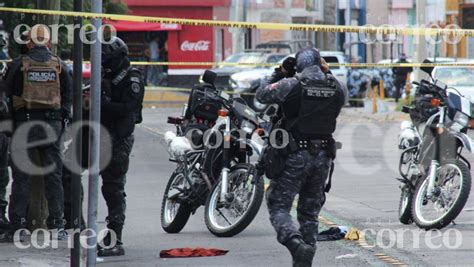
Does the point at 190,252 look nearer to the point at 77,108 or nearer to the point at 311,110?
the point at 311,110

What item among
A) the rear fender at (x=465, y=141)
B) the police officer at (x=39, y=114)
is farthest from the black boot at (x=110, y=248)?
the rear fender at (x=465, y=141)

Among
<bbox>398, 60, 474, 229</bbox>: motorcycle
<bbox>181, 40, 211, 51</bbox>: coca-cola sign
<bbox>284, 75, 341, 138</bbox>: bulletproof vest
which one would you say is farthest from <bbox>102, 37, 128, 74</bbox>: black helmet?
<bbox>181, 40, 211, 51</bbox>: coca-cola sign

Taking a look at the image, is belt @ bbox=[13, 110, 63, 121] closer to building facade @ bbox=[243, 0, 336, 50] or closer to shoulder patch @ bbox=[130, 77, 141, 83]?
shoulder patch @ bbox=[130, 77, 141, 83]

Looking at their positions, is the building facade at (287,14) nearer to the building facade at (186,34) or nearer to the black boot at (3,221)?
the building facade at (186,34)

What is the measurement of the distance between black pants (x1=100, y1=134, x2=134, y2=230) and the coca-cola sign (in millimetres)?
40927

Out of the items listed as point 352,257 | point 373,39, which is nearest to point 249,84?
point 373,39

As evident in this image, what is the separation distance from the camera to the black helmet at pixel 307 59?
880 centimetres

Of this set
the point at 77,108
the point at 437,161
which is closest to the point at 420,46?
the point at 437,161

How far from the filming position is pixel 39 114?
10.1m

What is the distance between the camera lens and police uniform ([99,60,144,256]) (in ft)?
31.6

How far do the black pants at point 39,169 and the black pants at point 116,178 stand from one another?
65 cm

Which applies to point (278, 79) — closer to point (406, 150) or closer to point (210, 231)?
point (210, 231)

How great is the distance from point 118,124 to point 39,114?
853 millimetres

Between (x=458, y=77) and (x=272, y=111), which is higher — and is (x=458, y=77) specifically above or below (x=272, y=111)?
below
